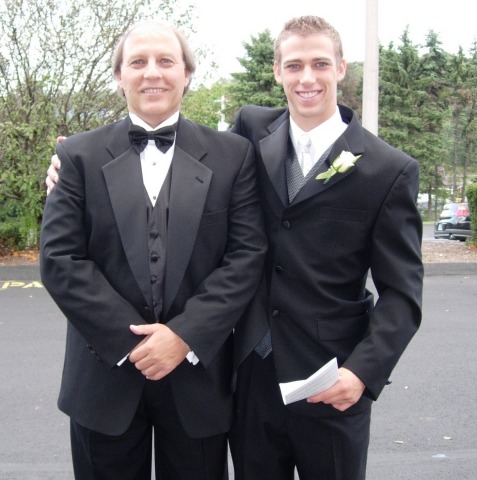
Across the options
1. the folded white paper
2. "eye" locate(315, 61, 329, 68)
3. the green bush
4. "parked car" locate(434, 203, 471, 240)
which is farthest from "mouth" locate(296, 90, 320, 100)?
"parked car" locate(434, 203, 471, 240)

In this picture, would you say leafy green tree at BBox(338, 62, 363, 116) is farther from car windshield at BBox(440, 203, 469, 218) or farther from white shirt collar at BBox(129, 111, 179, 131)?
white shirt collar at BBox(129, 111, 179, 131)

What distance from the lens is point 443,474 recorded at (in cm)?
393

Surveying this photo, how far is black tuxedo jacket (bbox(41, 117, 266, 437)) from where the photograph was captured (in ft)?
7.79

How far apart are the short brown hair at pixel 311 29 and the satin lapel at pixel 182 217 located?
625 millimetres

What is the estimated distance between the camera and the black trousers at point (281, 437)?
8.30 ft

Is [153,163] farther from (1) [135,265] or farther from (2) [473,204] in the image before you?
(2) [473,204]

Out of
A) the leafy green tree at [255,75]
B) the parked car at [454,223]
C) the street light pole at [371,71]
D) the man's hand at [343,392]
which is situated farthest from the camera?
the leafy green tree at [255,75]

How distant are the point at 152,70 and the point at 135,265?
2.36ft

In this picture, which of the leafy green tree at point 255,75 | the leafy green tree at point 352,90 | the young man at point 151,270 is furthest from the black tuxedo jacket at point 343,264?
the leafy green tree at point 352,90

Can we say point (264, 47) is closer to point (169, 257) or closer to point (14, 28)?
point (14, 28)

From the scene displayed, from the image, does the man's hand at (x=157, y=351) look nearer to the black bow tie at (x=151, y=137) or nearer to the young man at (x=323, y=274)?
the young man at (x=323, y=274)

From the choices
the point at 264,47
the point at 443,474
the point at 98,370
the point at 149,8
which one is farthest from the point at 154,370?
the point at 264,47

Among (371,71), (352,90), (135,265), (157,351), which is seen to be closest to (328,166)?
(135,265)

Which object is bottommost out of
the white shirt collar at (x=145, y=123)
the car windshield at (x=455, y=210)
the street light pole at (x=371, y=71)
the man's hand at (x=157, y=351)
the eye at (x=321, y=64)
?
the car windshield at (x=455, y=210)
